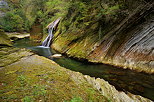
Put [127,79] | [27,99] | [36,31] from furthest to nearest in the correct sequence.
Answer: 1. [36,31]
2. [127,79]
3. [27,99]

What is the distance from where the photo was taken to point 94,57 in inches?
332

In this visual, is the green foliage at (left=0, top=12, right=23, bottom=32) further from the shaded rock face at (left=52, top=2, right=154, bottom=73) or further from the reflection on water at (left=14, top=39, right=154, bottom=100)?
the reflection on water at (left=14, top=39, right=154, bottom=100)

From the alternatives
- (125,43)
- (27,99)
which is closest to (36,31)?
(125,43)

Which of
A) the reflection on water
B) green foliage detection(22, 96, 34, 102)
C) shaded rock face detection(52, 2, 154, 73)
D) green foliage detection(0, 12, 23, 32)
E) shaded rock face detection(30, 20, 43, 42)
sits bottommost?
the reflection on water

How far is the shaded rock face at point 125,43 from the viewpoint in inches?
236

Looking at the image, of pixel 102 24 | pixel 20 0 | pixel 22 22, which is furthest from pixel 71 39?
pixel 20 0

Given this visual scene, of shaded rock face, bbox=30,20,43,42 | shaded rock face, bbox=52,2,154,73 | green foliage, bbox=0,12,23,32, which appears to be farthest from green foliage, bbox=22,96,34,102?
green foliage, bbox=0,12,23,32

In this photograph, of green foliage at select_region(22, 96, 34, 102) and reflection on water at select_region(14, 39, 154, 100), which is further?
reflection on water at select_region(14, 39, 154, 100)

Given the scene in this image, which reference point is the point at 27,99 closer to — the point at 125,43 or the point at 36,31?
the point at 125,43

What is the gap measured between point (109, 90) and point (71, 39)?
8.62 m

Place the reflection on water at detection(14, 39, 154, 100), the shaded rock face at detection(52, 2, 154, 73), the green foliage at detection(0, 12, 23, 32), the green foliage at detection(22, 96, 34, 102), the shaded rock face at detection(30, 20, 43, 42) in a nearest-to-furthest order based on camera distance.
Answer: the green foliage at detection(22, 96, 34, 102) < the reflection on water at detection(14, 39, 154, 100) < the shaded rock face at detection(52, 2, 154, 73) < the shaded rock face at detection(30, 20, 43, 42) < the green foliage at detection(0, 12, 23, 32)

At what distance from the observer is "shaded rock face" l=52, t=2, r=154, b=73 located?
Answer: 5.99 metres

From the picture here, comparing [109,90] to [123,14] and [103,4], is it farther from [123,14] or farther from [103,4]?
[103,4]

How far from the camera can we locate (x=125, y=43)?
714 cm
